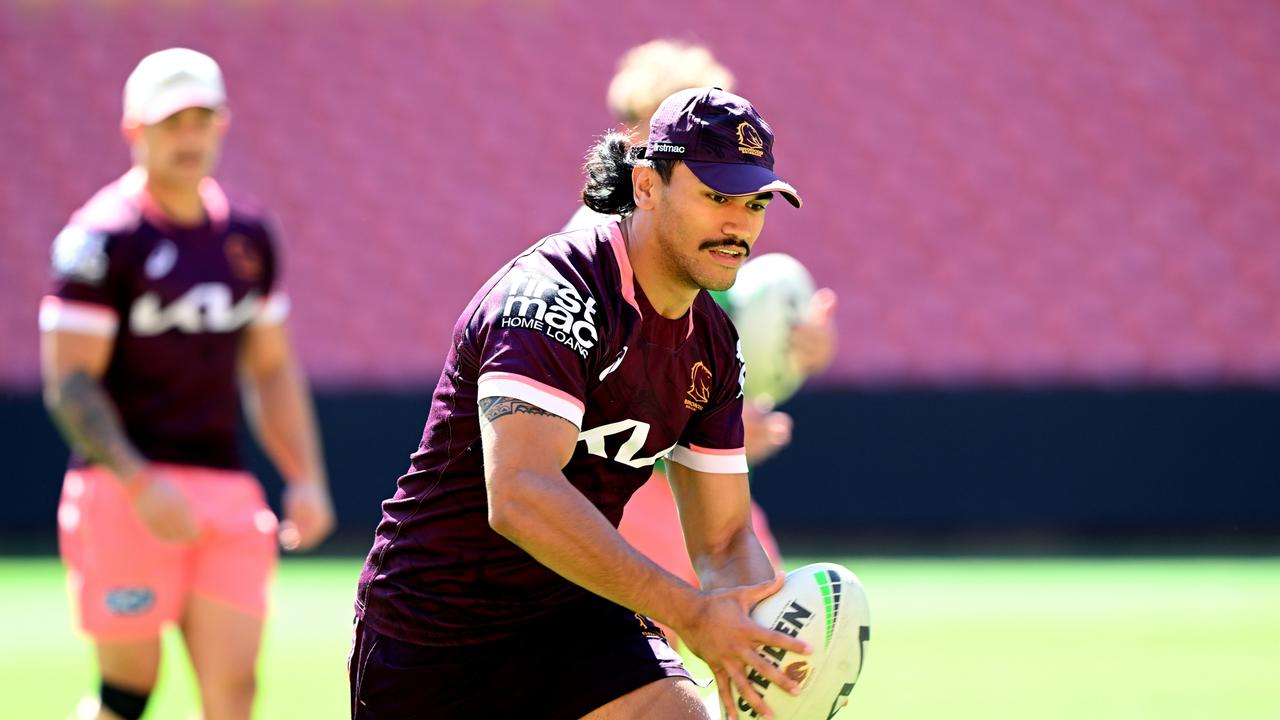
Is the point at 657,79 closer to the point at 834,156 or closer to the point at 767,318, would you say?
the point at 767,318

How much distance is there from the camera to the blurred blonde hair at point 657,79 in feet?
17.0

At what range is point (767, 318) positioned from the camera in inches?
226

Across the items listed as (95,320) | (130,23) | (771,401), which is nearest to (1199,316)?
(771,401)

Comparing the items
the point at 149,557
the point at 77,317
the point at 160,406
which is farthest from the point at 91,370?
the point at 149,557

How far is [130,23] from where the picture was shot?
47.8 ft

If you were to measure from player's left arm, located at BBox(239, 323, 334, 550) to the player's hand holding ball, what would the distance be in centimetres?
260

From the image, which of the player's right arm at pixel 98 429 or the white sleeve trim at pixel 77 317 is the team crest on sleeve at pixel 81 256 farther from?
the player's right arm at pixel 98 429

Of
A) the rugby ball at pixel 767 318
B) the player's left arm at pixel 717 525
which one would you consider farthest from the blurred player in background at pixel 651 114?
the player's left arm at pixel 717 525

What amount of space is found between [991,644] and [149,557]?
5.26 metres

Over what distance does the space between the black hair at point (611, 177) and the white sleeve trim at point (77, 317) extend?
75.4 inches

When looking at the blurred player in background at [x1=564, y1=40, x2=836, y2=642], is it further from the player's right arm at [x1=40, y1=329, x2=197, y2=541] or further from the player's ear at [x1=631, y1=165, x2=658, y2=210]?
the player's right arm at [x1=40, y1=329, x2=197, y2=541]

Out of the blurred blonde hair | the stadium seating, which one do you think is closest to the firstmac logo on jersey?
the blurred blonde hair

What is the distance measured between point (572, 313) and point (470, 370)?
0.98 ft

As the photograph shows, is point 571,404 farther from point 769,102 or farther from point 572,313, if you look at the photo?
point 769,102
